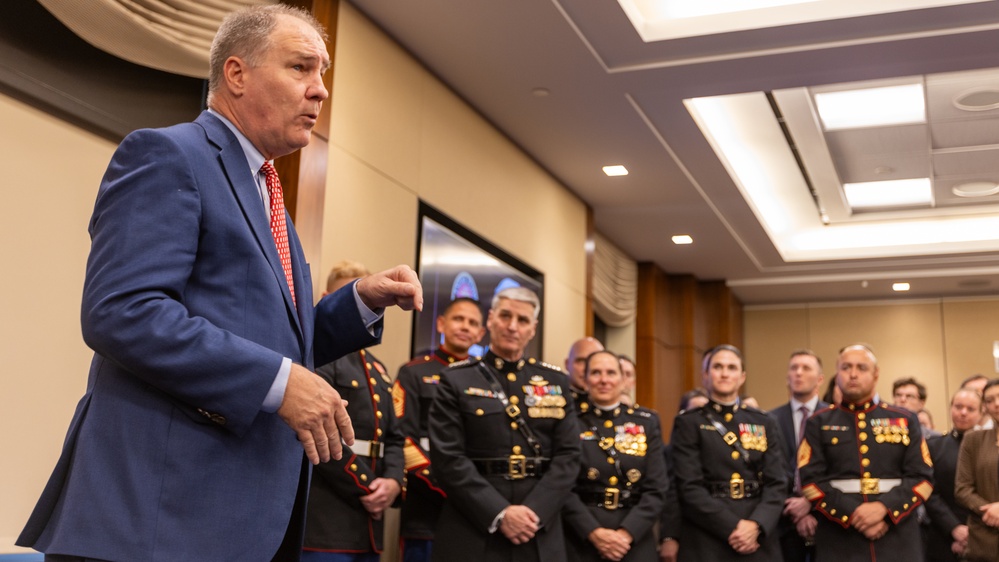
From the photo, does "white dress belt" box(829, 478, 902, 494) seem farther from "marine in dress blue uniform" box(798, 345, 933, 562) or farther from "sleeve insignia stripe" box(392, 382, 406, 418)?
"sleeve insignia stripe" box(392, 382, 406, 418)

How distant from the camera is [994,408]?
4.54m

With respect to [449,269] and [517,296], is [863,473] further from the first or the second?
[449,269]

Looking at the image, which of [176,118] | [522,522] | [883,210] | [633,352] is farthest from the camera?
[633,352]

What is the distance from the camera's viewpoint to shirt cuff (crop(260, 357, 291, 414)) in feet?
3.77

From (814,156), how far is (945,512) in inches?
109

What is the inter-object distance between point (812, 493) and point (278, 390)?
3.76 m

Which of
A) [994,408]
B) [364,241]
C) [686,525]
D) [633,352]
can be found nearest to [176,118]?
[364,241]

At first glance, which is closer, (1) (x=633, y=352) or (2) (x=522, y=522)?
(2) (x=522, y=522)

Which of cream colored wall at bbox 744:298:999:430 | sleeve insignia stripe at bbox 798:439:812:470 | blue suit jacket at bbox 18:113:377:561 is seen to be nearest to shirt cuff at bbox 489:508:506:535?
sleeve insignia stripe at bbox 798:439:812:470

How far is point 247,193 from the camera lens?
1.29 m

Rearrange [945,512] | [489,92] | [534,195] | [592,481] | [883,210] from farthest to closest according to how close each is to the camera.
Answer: [883,210], [534,195], [489,92], [945,512], [592,481]

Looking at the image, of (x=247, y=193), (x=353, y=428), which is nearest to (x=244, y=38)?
(x=247, y=193)

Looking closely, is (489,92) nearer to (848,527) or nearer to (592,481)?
(592,481)

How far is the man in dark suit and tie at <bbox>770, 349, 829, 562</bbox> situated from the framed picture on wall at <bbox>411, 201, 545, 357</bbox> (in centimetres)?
174
